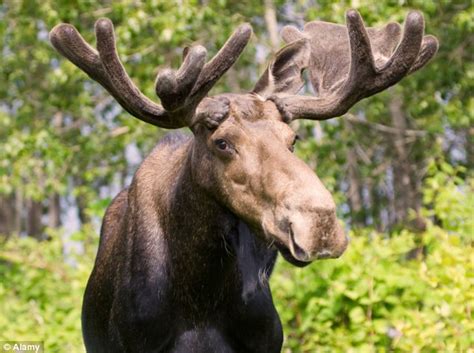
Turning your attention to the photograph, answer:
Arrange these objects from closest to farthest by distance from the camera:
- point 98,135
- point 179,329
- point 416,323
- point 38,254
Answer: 1. point 179,329
2. point 416,323
3. point 38,254
4. point 98,135

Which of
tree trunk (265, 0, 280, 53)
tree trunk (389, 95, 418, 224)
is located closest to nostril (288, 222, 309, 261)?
tree trunk (265, 0, 280, 53)

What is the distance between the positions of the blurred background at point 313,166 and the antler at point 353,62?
1.72 m

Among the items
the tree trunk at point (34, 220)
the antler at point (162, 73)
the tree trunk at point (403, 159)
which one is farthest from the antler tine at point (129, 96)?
the tree trunk at point (34, 220)

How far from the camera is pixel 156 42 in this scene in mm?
14336

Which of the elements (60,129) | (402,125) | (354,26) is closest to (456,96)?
(402,125)

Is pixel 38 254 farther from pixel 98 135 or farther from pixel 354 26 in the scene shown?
pixel 354 26

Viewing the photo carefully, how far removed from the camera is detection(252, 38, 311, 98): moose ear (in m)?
5.01

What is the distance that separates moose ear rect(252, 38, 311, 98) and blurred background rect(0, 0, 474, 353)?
1.82m

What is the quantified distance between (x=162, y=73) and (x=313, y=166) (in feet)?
35.1

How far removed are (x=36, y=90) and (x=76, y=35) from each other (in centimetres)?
1402

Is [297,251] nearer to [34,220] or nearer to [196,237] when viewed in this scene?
[196,237]

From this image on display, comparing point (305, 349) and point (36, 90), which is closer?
point (305, 349)

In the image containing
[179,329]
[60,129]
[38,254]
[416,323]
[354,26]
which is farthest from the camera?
[60,129]

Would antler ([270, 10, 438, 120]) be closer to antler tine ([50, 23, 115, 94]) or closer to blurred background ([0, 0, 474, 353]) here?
antler tine ([50, 23, 115, 94])
